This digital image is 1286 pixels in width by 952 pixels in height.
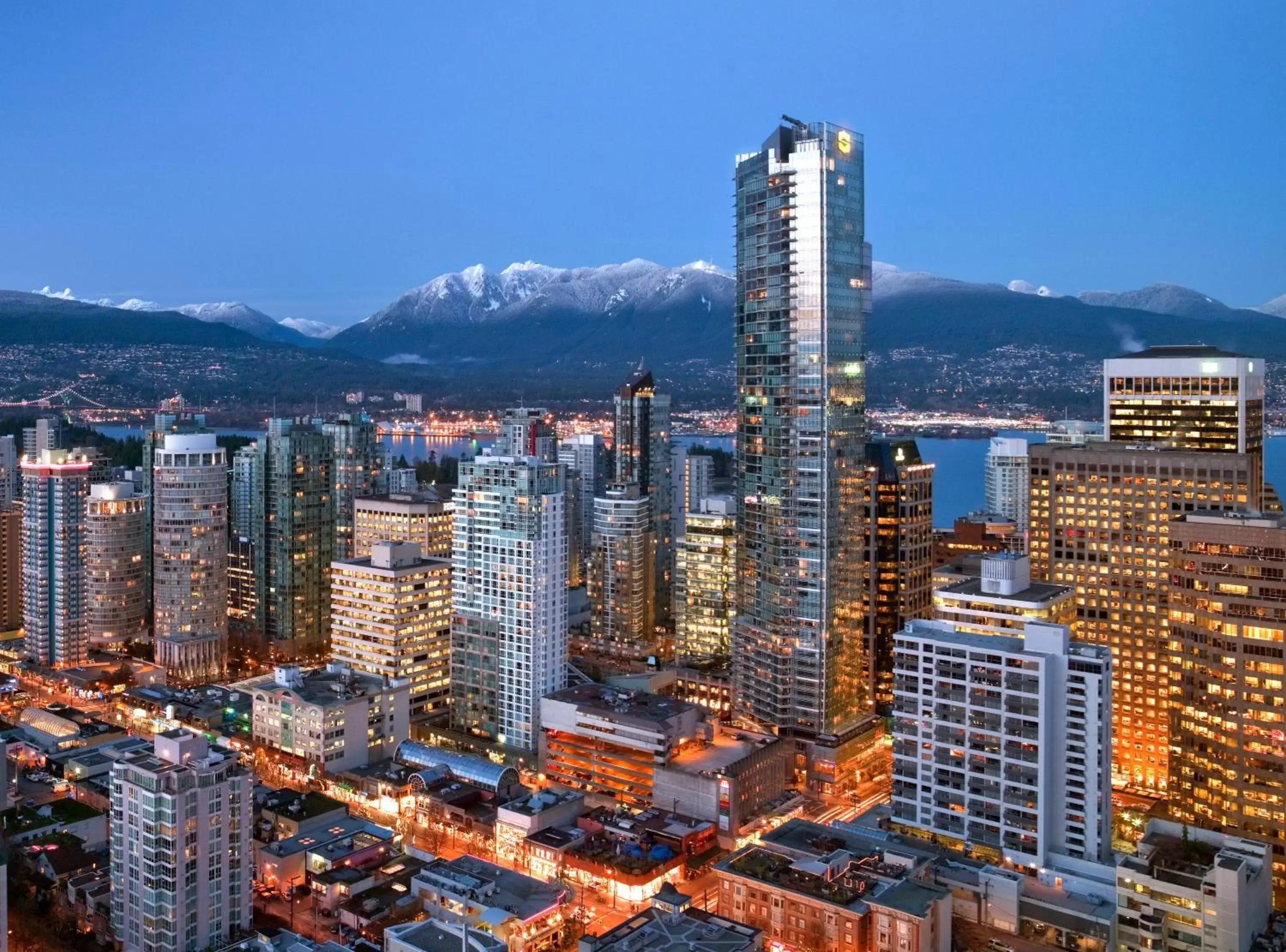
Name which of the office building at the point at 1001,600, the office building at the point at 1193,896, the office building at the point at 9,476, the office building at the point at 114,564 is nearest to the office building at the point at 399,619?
the office building at the point at 114,564

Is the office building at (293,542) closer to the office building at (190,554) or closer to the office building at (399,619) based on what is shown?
the office building at (190,554)

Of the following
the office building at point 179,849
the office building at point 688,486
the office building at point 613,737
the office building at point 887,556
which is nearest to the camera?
the office building at point 179,849

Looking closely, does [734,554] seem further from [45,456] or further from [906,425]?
[906,425]

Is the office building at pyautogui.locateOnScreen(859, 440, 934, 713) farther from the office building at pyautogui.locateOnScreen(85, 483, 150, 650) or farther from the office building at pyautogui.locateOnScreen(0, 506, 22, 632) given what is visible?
the office building at pyautogui.locateOnScreen(0, 506, 22, 632)

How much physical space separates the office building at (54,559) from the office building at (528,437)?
60.4ft

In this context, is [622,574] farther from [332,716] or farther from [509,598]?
[332,716]

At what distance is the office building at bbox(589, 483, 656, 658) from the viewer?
48062 millimetres

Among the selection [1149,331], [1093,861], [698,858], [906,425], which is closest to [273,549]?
[698,858]

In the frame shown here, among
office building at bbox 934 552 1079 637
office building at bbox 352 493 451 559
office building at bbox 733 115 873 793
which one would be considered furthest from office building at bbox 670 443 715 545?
office building at bbox 934 552 1079 637

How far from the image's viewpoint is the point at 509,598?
36594mm

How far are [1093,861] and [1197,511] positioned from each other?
1156cm

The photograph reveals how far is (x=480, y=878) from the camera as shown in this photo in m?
23.8

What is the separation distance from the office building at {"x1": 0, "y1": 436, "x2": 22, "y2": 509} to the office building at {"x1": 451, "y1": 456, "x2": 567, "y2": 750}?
3075 cm

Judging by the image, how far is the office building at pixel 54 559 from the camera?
45969 mm
